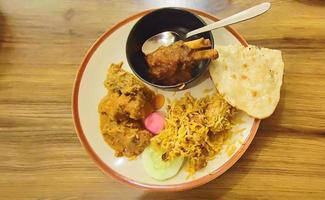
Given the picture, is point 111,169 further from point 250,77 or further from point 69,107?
point 250,77

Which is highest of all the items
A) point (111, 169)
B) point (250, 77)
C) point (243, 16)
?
point (243, 16)

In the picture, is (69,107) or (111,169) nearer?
(111,169)

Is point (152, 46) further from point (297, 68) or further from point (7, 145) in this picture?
point (7, 145)

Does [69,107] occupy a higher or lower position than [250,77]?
lower

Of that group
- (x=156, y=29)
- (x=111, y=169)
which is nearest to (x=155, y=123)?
(x=111, y=169)

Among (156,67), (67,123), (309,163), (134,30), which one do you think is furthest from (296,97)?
(67,123)

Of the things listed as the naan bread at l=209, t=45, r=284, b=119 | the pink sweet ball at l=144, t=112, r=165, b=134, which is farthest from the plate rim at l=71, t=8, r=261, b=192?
the pink sweet ball at l=144, t=112, r=165, b=134

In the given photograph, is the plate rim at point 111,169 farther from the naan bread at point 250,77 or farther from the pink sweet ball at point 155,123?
the pink sweet ball at point 155,123
